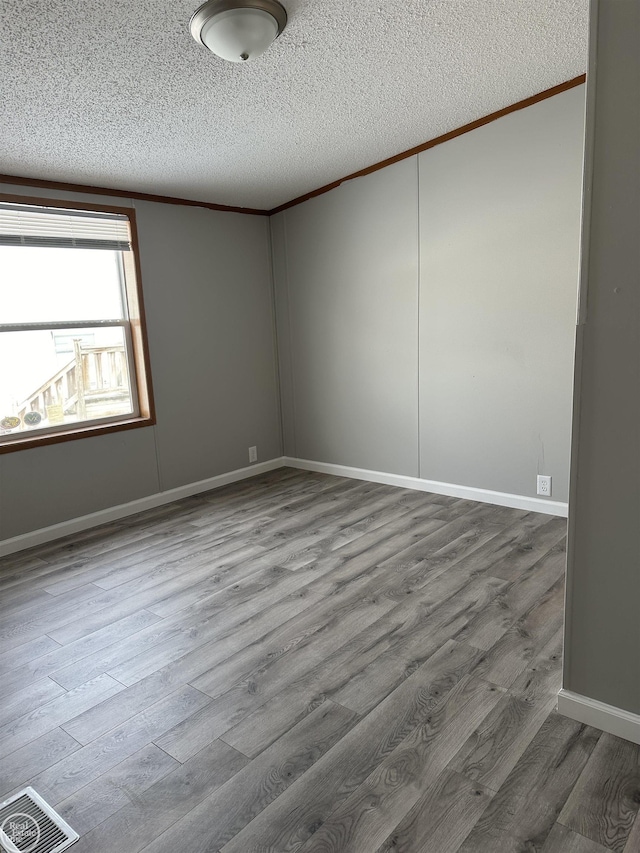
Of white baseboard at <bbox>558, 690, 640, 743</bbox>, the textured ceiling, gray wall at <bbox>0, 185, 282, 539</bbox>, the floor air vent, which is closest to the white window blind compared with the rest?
gray wall at <bbox>0, 185, 282, 539</bbox>

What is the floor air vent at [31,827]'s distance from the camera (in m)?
1.54

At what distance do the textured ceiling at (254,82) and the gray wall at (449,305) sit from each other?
0.35 m

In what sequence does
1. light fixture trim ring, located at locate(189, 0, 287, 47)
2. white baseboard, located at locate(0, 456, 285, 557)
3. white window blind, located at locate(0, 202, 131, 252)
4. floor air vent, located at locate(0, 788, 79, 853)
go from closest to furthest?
1. floor air vent, located at locate(0, 788, 79, 853)
2. light fixture trim ring, located at locate(189, 0, 287, 47)
3. white window blind, located at locate(0, 202, 131, 252)
4. white baseboard, located at locate(0, 456, 285, 557)

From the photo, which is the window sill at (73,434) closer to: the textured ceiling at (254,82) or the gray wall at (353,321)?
the gray wall at (353,321)

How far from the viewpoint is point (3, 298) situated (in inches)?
140

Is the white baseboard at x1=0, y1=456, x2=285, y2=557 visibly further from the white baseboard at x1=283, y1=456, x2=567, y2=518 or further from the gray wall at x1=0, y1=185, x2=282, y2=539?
the white baseboard at x1=283, y1=456, x2=567, y2=518

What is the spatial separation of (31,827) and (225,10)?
2806 mm

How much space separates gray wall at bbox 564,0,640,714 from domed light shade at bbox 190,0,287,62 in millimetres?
1245

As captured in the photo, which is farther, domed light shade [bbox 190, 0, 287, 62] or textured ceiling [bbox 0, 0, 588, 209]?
textured ceiling [bbox 0, 0, 588, 209]

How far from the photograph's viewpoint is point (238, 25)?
2.19 m

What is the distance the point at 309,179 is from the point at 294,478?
2.50 metres

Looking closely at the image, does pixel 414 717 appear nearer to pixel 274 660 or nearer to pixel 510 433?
pixel 274 660

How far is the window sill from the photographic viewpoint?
3.62 metres

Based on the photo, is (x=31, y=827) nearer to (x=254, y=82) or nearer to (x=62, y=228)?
(x=254, y=82)
